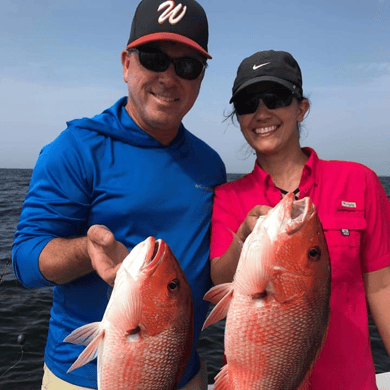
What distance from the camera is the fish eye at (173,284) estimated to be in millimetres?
1863

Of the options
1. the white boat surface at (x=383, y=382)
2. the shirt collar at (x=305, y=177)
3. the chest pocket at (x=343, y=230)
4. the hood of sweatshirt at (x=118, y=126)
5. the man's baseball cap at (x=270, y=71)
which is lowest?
the white boat surface at (x=383, y=382)

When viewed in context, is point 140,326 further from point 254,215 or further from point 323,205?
point 323,205

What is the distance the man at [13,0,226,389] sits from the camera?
231 cm

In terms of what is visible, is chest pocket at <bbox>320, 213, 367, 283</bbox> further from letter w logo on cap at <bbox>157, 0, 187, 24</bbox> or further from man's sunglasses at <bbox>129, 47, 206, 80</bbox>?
letter w logo on cap at <bbox>157, 0, 187, 24</bbox>

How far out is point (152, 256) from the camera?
1854 millimetres

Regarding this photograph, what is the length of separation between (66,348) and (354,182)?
7.38 feet

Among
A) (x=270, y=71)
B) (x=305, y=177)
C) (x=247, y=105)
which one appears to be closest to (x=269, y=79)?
(x=270, y=71)

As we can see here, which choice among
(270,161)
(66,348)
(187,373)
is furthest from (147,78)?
(187,373)

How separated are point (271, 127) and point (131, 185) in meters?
1.08

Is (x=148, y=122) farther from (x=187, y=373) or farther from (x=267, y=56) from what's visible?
(x=187, y=373)

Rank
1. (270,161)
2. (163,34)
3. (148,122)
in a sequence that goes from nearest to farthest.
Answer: (163,34) → (148,122) → (270,161)

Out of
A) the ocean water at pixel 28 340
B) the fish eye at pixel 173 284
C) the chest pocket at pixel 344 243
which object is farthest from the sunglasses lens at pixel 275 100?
the ocean water at pixel 28 340

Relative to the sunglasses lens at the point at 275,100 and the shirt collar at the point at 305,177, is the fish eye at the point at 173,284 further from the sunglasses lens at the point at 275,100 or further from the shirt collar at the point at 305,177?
the sunglasses lens at the point at 275,100

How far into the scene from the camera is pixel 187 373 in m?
2.69
